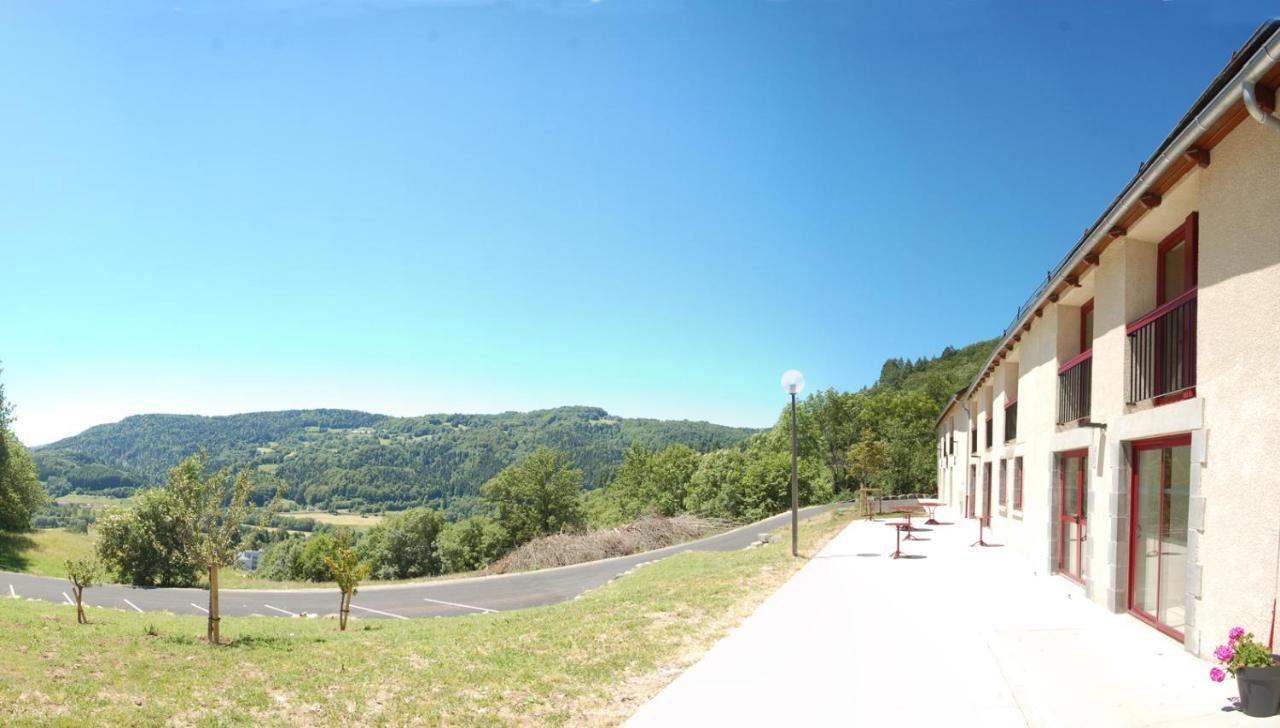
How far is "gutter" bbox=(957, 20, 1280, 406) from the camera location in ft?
16.3

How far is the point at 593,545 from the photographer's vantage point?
3088 cm

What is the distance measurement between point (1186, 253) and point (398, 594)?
2547 centimetres

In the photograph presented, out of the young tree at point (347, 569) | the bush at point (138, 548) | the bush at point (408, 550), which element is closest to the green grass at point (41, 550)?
the bush at point (138, 548)

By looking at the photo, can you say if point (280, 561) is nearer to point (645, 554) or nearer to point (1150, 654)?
point (645, 554)

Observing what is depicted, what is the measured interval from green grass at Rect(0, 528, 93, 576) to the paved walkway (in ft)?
141

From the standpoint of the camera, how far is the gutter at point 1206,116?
4977 mm

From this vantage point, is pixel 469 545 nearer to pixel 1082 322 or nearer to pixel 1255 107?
pixel 1082 322

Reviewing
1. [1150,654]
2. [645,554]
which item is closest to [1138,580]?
[1150,654]

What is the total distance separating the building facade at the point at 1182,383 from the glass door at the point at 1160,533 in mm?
28

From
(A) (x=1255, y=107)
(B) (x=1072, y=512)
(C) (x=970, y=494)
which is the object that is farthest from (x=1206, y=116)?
(C) (x=970, y=494)

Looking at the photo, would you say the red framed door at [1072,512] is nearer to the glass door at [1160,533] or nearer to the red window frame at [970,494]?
the glass door at [1160,533]

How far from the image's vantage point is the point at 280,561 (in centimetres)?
7394

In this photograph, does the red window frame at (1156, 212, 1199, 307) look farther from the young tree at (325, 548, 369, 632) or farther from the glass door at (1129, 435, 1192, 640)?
the young tree at (325, 548, 369, 632)

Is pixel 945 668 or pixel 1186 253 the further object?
pixel 1186 253
